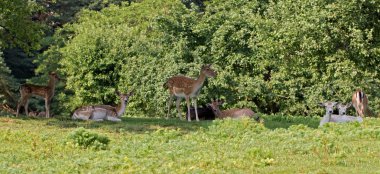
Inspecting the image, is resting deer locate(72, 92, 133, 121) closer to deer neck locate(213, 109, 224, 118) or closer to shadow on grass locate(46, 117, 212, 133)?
shadow on grass locate(46, 117, 212, 133)

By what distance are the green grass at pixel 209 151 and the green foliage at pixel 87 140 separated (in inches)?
3.9

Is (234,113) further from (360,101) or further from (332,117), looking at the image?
(360,101)

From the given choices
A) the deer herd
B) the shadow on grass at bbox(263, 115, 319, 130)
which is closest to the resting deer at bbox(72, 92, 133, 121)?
the deer herd

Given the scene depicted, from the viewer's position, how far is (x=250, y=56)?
27938mm

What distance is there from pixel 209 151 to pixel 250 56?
16.4 m

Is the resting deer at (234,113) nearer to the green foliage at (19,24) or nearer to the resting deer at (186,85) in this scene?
the resting deer at (186,85)

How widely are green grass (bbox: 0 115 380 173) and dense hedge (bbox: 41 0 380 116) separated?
7.86 metres

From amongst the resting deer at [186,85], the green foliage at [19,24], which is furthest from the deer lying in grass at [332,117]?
the green foliage at [19,24]

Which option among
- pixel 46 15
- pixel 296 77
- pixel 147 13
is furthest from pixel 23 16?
pixel 46 15

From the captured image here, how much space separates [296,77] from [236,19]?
317 centimetres

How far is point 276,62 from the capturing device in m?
26.5

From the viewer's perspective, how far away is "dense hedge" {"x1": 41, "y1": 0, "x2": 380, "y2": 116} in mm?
23969

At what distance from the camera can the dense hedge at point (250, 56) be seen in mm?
23969

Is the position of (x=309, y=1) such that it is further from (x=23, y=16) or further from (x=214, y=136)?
(x=214, y=136)
